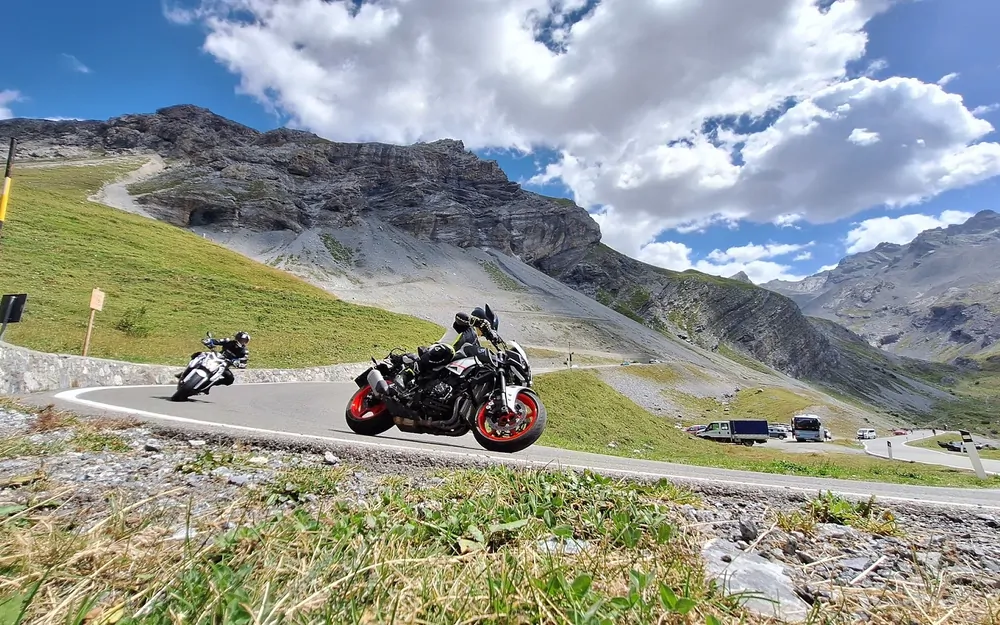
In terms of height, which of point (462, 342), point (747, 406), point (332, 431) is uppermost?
point (462, 342)

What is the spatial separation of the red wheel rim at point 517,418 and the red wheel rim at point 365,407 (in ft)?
7.37

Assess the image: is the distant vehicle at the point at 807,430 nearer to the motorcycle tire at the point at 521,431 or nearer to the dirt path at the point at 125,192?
the motorcycle tire at the point at 521,431

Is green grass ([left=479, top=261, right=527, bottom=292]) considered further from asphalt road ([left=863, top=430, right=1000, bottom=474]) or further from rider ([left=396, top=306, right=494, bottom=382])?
rider ([left=396, top=306, right=494, bottom=382])

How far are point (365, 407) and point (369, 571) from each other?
6.13m

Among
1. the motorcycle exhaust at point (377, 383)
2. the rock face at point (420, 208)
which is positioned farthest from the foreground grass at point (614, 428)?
the rock face at point (420, 208)

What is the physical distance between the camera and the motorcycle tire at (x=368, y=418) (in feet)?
24.9

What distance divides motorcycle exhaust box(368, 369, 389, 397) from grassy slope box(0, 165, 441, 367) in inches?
755

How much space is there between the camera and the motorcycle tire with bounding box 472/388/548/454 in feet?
19.1

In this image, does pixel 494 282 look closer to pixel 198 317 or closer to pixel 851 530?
pixel 198 317

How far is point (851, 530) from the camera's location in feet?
10.9

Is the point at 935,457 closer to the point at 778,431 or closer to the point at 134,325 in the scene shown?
the point at 778,431

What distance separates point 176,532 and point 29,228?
65.9m

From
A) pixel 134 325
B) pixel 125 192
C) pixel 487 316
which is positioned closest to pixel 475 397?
pixel 487 316

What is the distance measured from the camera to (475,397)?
20.1 ft
